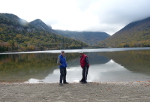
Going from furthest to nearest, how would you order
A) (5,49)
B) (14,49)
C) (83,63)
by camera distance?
(14,49), (5,49), (83,63)

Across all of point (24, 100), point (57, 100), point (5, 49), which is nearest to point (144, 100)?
point (57, 100)

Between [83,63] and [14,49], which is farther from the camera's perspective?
[14,49]

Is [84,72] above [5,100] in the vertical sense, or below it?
above

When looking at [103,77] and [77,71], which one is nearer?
[103,77]

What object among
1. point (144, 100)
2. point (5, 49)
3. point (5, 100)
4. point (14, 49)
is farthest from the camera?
point (14, 49)

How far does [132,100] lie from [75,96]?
3.38 metres

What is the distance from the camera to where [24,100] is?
8359 mm

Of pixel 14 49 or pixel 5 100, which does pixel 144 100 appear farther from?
pixel 14 49

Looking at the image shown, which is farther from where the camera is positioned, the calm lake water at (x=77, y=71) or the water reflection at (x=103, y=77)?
the calm lake water at (x=77, y=71)

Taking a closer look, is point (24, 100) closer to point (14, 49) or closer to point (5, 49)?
point (5, 49)

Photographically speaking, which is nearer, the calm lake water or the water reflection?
the water reflection

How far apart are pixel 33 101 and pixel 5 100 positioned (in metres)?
1.80

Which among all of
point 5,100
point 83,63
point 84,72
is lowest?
point 5,100

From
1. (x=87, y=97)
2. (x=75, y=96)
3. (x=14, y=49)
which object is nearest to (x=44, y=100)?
(x=75, y=96)
